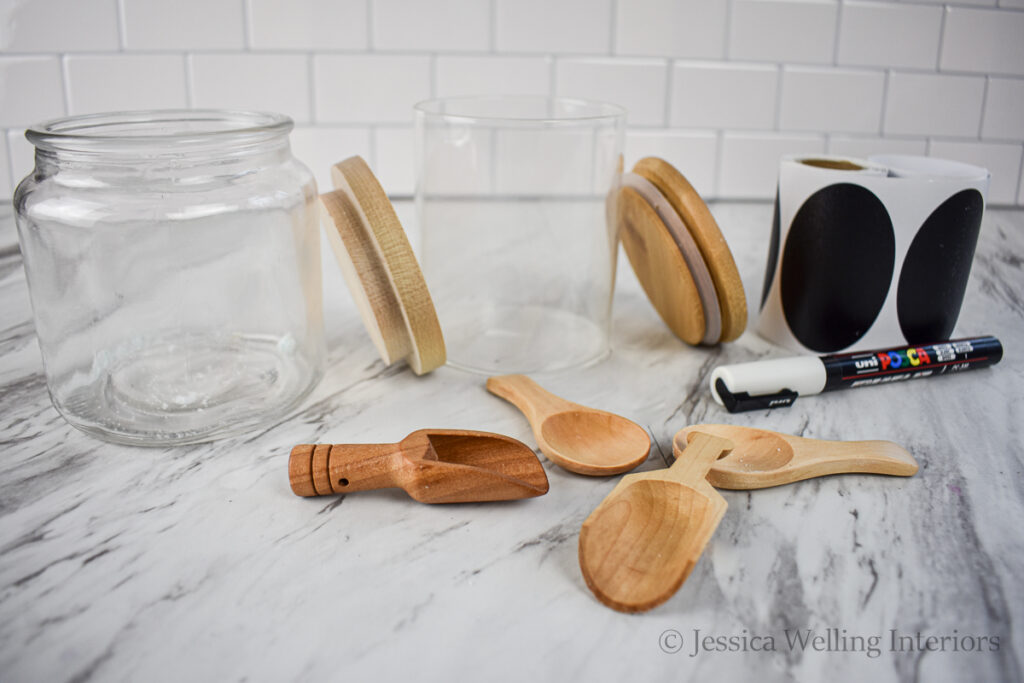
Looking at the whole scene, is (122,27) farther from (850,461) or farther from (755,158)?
(850,461)

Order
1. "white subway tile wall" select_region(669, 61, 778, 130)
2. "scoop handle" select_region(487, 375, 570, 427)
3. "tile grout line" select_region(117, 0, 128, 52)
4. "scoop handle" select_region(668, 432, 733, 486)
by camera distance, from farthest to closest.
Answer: "white subway tile wall" select_region(669, 61, 778, 130) < "tile grout line" select_region(117, 0, 128, 52) < "scoop handle" select_region(487, 375, 570, 427) < "scoop handle" select_region(668, 432, 733, 486)

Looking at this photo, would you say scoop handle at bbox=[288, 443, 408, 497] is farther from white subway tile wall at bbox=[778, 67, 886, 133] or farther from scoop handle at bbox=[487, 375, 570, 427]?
white subway tile wall at bbox=[778, 67, 886, 133]

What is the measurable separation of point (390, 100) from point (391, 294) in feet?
1.72

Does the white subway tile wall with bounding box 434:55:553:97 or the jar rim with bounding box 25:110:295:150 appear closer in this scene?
the jar rim with bounding box 25:110:295:150

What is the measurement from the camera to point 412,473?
51cm

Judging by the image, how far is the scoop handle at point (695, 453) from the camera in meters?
0.50

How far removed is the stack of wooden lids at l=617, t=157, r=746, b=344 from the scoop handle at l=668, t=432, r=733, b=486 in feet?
0.61

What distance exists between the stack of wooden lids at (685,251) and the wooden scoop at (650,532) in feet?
0.73

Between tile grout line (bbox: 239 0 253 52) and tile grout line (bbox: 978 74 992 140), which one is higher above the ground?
tile grout line (bbox: 239 0 253 52)

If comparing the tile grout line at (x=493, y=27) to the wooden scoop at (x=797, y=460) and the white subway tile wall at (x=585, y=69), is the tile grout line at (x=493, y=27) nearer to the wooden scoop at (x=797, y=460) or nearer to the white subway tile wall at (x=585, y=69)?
the white subway tile wall at (x=585, y=69)

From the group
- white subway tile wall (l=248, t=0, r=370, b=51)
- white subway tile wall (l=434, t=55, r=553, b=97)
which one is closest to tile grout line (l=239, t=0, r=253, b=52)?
white subway tile wall (l=248, t=0, r=370, b=51)

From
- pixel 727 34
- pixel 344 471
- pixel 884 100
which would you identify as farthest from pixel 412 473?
pixel 884 100

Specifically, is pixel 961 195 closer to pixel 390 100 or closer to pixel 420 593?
pixel 420 593

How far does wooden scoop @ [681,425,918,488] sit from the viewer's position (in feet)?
1.74
